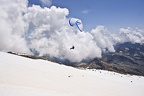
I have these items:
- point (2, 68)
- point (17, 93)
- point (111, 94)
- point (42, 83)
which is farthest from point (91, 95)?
point (2, 68)

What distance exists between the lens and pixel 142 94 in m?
23.2

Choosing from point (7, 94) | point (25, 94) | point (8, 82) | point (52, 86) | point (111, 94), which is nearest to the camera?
point (7, 94)

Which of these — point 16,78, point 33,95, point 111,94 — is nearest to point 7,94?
point 33,95

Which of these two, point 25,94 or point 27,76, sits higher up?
point 27,76

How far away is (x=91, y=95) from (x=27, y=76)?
6.98 m

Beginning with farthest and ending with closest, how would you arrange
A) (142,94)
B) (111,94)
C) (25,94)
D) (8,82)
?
(142,94)
(111,94)
(8,82)
(25,94)

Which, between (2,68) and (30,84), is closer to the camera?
(30,84)

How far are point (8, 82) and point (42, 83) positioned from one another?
349 cm

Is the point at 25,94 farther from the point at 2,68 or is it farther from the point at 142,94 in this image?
the point at 142,94

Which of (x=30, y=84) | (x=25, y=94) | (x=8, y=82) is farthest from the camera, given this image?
(x=30, y=84)

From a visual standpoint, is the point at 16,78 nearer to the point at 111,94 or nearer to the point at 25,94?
the point at 25,94

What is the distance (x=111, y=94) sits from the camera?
781 inches

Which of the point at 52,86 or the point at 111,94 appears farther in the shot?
the point at 111,94

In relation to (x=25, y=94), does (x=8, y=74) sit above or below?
above
